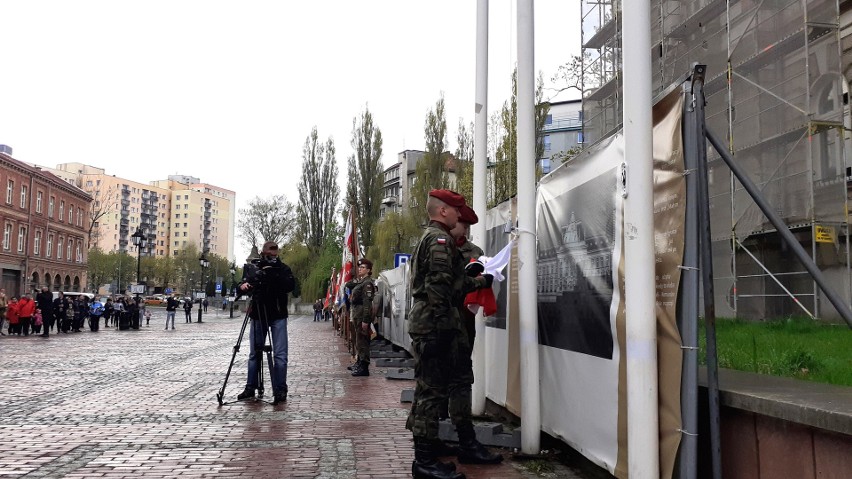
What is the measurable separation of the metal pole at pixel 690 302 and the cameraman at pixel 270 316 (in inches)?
235

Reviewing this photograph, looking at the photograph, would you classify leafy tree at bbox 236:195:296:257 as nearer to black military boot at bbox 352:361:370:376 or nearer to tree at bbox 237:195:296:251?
tree at bbox 237:195:296:251

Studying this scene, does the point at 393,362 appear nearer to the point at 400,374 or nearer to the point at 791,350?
the point at 400,374

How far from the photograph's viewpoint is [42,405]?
834 cm

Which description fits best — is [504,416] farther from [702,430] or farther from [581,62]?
[581,62]

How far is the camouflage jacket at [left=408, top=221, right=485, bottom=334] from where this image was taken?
5.08 metres

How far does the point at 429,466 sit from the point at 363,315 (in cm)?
782

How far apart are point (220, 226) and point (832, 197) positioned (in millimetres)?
185680

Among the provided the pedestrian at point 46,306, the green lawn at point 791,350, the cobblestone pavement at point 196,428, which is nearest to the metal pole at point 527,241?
the cobblestone pavement at point 196,428

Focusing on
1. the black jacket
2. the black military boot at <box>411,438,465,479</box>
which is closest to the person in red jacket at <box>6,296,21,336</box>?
the black jacket

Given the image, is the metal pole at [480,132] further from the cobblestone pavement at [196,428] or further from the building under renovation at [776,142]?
the building under renovation at [776,142]

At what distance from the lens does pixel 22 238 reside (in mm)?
62406

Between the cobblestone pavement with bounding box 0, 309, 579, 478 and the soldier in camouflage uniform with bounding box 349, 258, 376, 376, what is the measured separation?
11.7 inches

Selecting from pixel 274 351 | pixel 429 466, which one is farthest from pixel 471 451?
pixel 274 351

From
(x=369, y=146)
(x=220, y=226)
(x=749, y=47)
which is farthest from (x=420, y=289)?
(x=220, y=226)
